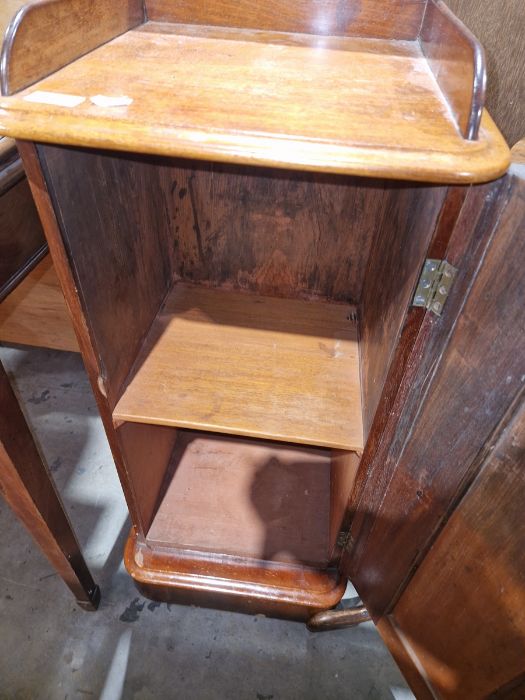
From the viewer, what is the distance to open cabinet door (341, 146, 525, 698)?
47cm

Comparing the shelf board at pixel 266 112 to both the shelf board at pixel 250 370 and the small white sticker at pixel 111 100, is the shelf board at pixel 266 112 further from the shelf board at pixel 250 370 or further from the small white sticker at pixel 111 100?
the shelf board at pixel 250 370

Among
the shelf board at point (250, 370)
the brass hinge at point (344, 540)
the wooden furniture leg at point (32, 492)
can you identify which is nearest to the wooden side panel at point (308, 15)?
the shelf board at point (250, 370)

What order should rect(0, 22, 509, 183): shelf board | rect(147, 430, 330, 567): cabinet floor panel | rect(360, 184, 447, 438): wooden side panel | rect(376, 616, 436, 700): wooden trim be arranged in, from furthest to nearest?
rect(147, 430, 330, 567): cabinet floor panel → rect(376, 616, 436, 700): wooden trim → rect(360, 184, 447, 438): wooden side panel → rect(0, 22, 509, 183): shelf board

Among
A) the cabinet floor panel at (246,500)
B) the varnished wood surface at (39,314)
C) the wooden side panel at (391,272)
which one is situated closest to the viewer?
the wooden side panel at (391,272)

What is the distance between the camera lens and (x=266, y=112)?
1.57ft

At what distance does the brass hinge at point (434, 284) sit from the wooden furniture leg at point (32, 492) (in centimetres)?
57

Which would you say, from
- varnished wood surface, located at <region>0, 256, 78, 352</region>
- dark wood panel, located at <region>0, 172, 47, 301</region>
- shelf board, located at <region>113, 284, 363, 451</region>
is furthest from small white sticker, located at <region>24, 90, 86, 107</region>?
varnished wood surface, located at <region>0, 256, 78, 352</region>

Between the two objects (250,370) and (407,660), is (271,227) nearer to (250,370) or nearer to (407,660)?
(250,370)

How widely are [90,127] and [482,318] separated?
0.43 m

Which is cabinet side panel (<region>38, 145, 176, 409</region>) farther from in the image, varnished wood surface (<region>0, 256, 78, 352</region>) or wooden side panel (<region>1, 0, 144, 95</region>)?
varnished wood surface (<region>0, 256, 78, 352</region>)

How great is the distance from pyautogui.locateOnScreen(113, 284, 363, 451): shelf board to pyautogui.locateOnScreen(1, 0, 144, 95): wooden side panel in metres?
0.48

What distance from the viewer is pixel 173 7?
715 mm

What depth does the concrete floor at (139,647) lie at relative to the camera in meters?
1.05

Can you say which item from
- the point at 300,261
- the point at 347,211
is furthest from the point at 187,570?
the point at 347,211
